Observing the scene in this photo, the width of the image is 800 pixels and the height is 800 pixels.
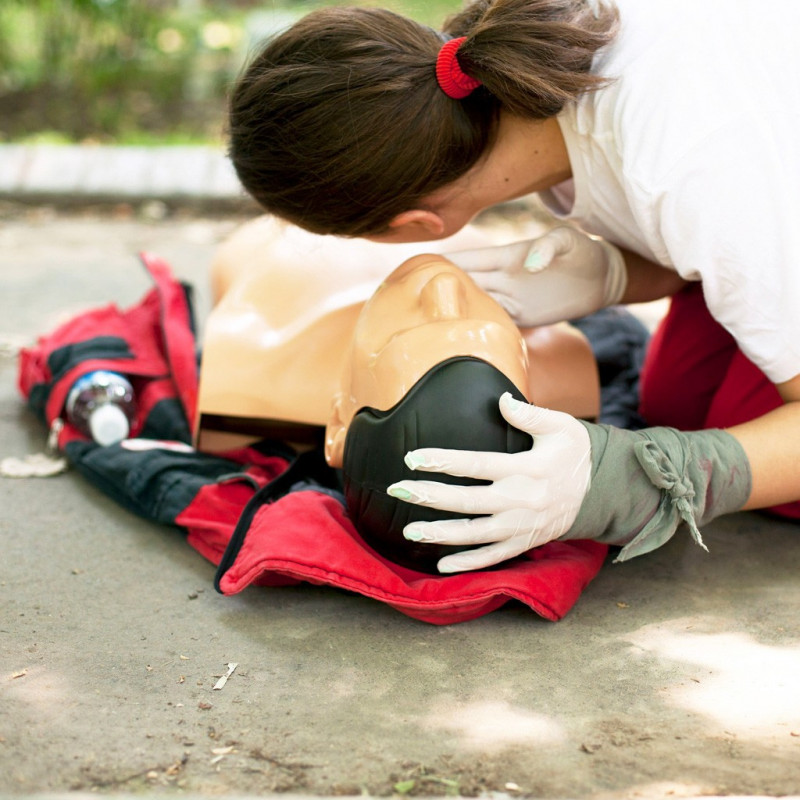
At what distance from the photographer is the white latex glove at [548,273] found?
1856 millimetres

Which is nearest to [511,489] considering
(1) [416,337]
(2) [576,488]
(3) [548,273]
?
(2) [576,488]

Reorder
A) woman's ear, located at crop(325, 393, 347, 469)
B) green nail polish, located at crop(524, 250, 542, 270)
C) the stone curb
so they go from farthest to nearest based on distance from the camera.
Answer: the stone curb < green nail polish, located at crop(524, 250, 542, 270) < woman's ear, located at crop(325, 393, 347, 469)

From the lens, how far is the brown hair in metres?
1.54

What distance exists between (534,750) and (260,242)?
1.46m

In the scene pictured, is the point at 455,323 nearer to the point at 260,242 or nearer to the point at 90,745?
the point at 90,745

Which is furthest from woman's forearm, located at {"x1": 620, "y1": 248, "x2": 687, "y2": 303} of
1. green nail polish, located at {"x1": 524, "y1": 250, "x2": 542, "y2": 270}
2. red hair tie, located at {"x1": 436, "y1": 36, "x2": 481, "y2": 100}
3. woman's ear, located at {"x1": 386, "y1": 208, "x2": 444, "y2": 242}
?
red hair tie, located at {"x1": 436, "y1": 36, "x2": 481, "y2": 100}

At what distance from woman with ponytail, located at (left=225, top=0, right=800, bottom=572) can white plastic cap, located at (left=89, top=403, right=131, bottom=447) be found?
0.62m

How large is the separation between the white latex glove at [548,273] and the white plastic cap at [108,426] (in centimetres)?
75

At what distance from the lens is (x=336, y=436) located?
169 cm

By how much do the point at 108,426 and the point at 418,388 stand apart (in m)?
0.86

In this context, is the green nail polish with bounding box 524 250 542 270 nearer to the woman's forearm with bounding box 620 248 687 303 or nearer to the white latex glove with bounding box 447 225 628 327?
the white latex glove with bounding box 447 225 628 327

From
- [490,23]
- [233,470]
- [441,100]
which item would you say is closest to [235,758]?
[233,470]

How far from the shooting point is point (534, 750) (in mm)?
1276

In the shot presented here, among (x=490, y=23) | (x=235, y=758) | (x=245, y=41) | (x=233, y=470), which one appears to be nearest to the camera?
(x=235, y=758)
